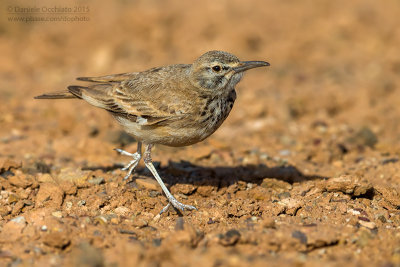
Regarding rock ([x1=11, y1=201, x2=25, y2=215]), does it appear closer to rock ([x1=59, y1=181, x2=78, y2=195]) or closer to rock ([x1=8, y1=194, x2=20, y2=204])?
rock ([x1=8, y1=194, x2=20, y2=204])

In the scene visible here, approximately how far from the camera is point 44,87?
11875 mm

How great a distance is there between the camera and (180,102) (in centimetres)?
629

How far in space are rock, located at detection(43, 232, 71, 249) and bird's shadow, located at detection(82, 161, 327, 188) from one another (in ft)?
Answer: 6.80

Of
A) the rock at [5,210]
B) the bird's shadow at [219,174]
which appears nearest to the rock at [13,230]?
the rock at [5,210]

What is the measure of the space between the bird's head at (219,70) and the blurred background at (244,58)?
249 centimetres

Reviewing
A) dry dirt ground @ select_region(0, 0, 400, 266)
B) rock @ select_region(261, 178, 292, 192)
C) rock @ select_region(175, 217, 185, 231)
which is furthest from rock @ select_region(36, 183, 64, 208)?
rock @ select_region(261, 178, 292, 192)

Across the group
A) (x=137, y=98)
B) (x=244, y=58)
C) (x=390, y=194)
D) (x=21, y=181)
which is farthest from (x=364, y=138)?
(x=21, y=181)

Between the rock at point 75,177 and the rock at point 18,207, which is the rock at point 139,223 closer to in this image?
the rock at point 75,177

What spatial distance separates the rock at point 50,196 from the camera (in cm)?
618

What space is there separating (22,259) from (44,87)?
25.6 feet

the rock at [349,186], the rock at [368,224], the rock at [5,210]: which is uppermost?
the rock at [349,186]

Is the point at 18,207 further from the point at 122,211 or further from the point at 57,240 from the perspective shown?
the point at 57,240

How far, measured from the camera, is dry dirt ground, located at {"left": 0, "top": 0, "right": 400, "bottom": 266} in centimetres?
489

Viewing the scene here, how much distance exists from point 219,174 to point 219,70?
68.8 inches
